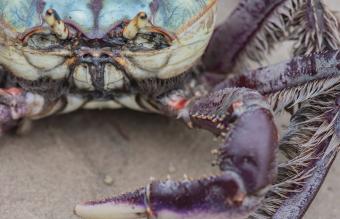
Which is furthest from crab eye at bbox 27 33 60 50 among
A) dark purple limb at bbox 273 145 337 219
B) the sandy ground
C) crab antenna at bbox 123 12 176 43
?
dark purple limb at bbox 273 145 337 219

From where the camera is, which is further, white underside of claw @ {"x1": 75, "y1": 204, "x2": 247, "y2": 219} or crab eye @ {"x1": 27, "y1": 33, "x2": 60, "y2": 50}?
crab eye @ {"x1": 27, "y1": 33, "x2": 60, "y2": 50}

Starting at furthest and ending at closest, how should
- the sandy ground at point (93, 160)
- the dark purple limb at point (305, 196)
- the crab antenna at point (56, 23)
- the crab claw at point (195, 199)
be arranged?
1. the sandy ground at point (93, 160)
2. the dark purple limb at point (305, 196)
3. the crab antenna at point (56, 23)
4. the crab claw at point (195, 199)

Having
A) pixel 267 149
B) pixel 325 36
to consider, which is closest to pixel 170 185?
pixel 267 149

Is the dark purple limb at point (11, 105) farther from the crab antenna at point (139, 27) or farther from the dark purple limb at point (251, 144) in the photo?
the dark purple limb at point (251, 144)

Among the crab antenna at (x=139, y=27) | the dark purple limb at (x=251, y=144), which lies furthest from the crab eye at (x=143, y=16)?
the dark purple limb at (x=251, y=144)

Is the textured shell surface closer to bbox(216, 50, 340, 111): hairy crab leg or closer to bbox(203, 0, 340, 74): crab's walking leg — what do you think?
bbox(216, 50, 340, 111): hairy crab leg

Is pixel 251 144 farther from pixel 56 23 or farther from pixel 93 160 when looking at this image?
pixel 93 160
